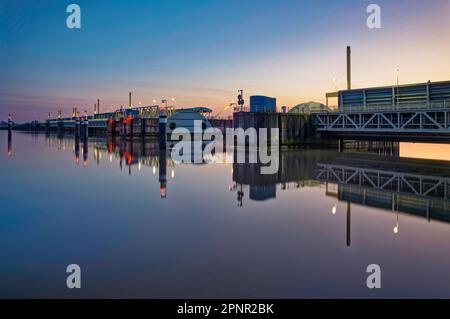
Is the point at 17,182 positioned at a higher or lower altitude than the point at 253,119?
lower

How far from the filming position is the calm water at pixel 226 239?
20.6 ft

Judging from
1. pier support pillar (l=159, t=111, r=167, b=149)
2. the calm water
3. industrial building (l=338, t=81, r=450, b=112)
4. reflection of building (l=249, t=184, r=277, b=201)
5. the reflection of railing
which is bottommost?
the calm water

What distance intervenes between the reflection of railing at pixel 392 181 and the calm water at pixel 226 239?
147mm

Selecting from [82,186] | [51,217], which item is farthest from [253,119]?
[51,217]

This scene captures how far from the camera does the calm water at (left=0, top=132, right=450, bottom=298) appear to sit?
629 cm

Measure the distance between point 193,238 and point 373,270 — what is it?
433 centimetres

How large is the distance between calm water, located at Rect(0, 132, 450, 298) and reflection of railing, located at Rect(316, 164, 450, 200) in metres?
0.15

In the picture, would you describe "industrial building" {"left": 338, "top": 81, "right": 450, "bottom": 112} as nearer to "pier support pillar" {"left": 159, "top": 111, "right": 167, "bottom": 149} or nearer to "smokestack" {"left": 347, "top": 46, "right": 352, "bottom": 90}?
"smokestack" {"left": 347, "top": 46, "right": 352, "bottom": 90}

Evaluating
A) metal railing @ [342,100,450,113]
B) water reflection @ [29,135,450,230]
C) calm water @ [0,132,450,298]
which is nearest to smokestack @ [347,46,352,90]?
metal railing @ [342,100,450,113]

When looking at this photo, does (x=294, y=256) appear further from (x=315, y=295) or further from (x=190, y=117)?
(x=190, y=117)

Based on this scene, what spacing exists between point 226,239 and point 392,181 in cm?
1391

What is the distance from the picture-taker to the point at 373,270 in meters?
6.90

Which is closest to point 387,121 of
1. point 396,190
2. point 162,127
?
point 396,190

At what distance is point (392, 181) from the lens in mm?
19562
